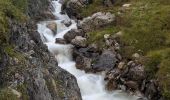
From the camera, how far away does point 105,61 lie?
1423 inches

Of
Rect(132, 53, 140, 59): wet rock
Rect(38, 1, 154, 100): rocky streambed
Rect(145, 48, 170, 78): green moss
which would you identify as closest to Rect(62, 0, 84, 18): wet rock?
Rect(38, 1, 154, 100): rocky streambed

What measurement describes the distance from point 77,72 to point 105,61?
2.65 metres

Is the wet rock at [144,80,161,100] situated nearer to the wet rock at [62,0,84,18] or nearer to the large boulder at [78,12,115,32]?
the large boulder at [78,12,115,32]

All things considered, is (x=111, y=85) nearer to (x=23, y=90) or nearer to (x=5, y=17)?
(x=5, y=17)

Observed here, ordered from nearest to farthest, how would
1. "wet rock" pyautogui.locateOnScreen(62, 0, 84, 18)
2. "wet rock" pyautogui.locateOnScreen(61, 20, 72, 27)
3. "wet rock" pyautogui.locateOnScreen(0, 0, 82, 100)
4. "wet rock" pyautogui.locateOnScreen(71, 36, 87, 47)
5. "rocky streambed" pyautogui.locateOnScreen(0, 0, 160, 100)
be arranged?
"wet rock" pyautogui.locateOnScreen(0, 0, 82, 100) < "rocky streambed" pyautogui.locateOnScreen(0, 0, 160, 100) < "wet rock" pyautogui.locateOnScreen(71, 36, 87, 47) < "wet rock" pyautogui.locateOnScreen(61, 20, 72, 27) < "wet rock" pyautogui.locateOnScreen(62, 0, 84, 18)

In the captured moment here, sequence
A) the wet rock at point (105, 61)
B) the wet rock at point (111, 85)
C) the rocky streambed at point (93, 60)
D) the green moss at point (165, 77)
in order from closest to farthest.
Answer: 1. the green moss at point (165, 77)
2. the rocky streambed at point (93, 60)
3. the wet rock at point (111, 85)
4. the wet rock at point (105, 61)

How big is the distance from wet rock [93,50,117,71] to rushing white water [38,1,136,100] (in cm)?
97

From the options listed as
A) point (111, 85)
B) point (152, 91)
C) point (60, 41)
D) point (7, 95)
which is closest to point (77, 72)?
point (111, 85)

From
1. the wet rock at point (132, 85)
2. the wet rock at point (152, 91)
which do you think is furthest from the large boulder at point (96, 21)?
the wet rock at point (152, 91)

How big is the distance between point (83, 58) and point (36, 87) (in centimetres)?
1454

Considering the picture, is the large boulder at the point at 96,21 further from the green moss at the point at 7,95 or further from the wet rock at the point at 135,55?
the green moss at the point at 7,95

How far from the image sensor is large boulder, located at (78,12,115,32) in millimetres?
42312

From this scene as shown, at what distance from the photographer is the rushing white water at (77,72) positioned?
3203cm

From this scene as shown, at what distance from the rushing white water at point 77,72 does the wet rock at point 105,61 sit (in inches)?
38.1
